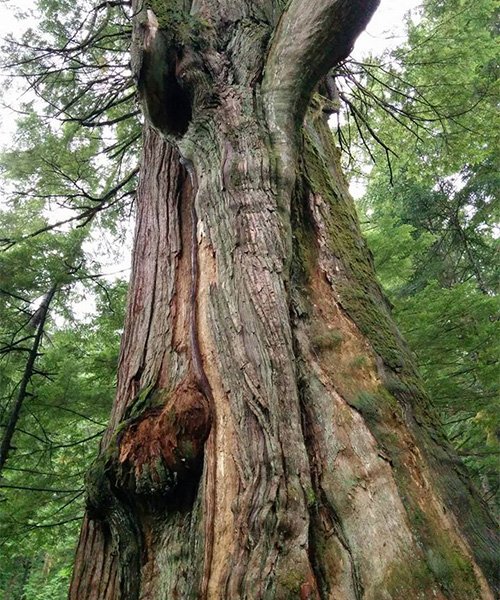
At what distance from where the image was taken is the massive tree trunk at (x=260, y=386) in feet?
4.30

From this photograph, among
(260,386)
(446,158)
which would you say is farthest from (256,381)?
(446,158)

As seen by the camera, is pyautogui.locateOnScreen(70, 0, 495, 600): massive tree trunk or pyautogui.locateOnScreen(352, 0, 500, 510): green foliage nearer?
pyautogui.locateOnScreen(70, 0, 495, 600): massive tree trunk

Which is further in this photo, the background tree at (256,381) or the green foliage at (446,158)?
the green foliage at (446,158)

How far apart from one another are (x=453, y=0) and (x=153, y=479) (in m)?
8.53

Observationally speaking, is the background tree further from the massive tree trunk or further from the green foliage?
the green foliage

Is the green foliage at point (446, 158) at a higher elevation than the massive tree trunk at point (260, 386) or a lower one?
higher

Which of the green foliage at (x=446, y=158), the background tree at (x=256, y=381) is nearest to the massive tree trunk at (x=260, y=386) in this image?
the background tree at (x=256, y=381)

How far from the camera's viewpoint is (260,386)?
153cm

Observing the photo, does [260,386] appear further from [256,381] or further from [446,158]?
[446,158]

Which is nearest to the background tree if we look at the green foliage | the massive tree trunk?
the massive tree trunk

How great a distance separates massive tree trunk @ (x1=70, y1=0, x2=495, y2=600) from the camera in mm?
1312

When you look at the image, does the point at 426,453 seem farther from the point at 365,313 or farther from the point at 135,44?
the point at 135,44

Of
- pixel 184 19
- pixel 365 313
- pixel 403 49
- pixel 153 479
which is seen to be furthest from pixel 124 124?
pixel 153 479

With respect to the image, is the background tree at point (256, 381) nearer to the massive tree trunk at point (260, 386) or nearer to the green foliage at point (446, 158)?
the massive tree trunk at point (260, 386)
